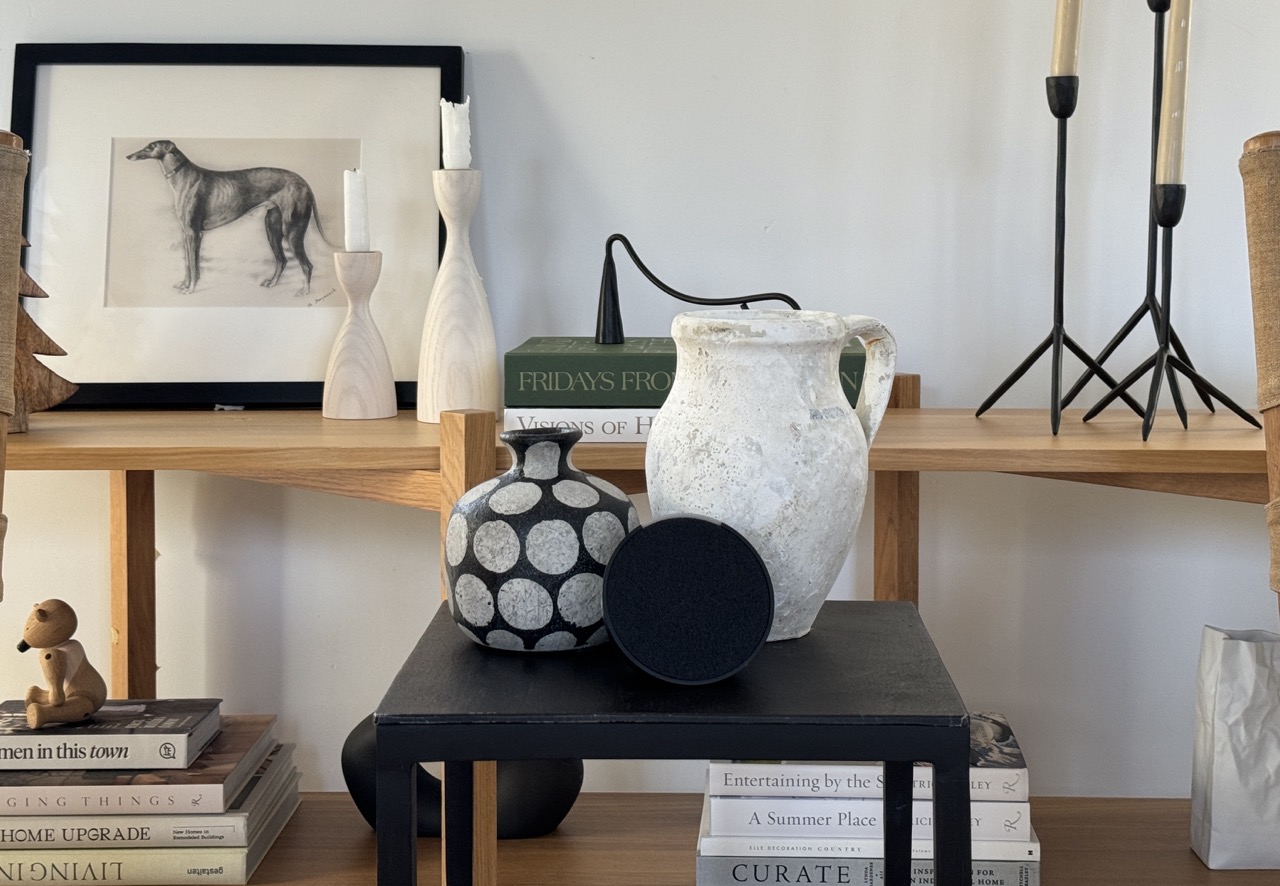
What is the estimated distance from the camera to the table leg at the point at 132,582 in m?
1.39

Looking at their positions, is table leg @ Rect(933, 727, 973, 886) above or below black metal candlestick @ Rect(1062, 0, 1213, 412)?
below

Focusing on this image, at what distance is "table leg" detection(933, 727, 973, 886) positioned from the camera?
0.71 meters

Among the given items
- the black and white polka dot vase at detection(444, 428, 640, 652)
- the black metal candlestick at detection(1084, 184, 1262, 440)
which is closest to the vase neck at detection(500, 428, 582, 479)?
the black and white polka dot vase at detection(444, 428, 640, 652)

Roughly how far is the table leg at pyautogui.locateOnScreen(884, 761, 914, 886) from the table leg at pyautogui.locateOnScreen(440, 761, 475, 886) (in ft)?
1.04

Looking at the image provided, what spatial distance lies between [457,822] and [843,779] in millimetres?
400

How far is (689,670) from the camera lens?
74cm

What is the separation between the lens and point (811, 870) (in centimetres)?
120

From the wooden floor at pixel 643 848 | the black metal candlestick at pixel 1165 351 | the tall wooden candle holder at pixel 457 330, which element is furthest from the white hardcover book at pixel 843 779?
the tall wooden candle holder at pixel 457 330

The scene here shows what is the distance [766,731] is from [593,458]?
44 centimetres

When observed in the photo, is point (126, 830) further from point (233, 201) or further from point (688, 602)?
point (688, 602)

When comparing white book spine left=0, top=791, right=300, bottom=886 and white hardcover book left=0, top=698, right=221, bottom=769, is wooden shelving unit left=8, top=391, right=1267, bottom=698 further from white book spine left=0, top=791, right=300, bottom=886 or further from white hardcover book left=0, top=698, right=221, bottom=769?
white book spine left=0, top=791, right=300, bottom=886

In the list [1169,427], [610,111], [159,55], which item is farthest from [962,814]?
[159,55]

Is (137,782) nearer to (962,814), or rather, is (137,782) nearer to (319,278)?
(319,278)

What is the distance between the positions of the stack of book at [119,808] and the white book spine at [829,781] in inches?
18.8
